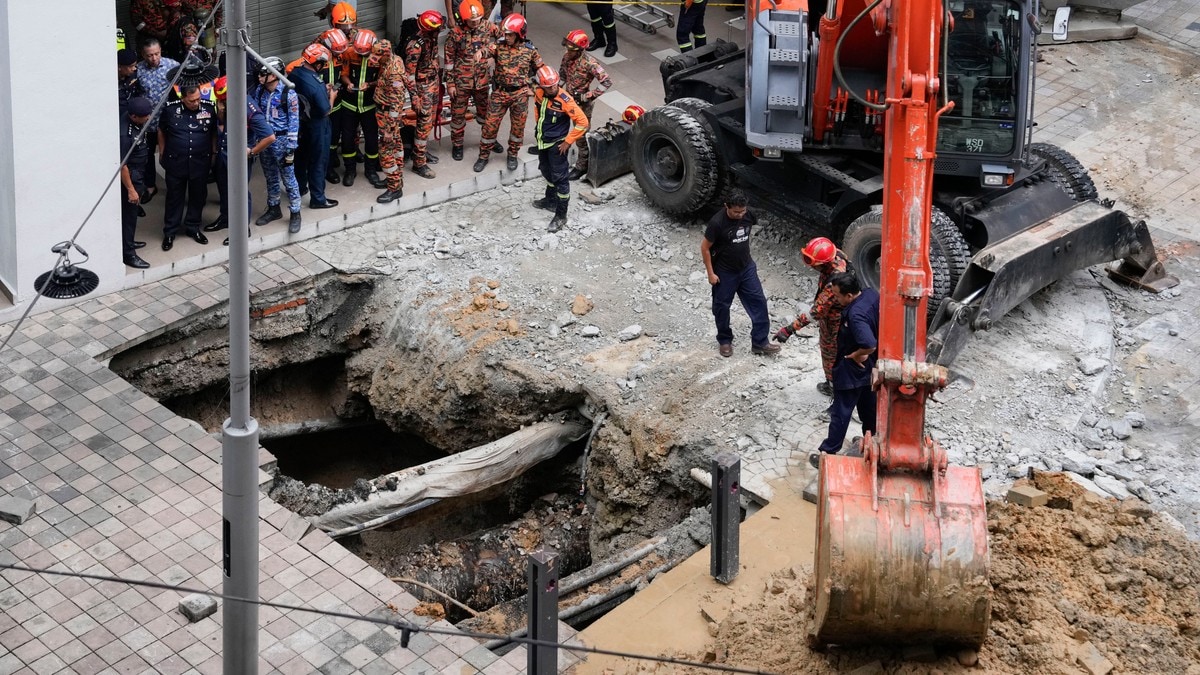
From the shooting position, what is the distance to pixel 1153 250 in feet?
41.5

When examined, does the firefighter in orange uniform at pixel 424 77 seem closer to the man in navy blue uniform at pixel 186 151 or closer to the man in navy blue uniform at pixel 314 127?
the man in navy blue uniform at pixel 314 127

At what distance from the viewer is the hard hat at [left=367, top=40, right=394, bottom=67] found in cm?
1323

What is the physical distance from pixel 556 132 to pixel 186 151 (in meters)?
3.19

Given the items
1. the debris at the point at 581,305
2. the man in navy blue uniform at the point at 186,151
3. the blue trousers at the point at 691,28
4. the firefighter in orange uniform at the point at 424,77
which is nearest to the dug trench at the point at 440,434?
the debris at the point at 581,305

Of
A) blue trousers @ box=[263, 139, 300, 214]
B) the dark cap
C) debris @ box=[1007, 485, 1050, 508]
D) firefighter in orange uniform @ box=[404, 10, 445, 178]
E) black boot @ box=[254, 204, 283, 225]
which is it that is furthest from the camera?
firefighter in orange uniform @ box=[404, 10, 445, 178]

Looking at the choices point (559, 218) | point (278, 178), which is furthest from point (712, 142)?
point (278, 178)

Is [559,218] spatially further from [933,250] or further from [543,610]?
[543,610]

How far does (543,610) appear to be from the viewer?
26.3ft

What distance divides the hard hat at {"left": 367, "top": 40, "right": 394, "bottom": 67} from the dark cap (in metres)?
2.18

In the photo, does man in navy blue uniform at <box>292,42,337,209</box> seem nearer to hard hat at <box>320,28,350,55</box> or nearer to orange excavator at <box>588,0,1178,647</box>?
hard hat at <box>320,28,350,55</box>

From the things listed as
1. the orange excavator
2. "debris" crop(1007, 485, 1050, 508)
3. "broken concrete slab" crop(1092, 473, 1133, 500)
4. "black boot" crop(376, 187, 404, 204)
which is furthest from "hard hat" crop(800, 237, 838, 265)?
"black boot" crop(376, 187, 404, 204)

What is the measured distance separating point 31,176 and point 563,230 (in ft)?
15.0

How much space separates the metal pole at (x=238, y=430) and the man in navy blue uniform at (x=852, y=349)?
13.7 feet

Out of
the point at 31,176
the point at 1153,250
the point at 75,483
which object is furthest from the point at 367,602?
the point at 1153,250
